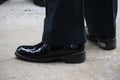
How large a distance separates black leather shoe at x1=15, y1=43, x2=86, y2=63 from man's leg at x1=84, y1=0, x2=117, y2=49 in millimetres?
199

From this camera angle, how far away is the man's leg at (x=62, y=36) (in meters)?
1.16

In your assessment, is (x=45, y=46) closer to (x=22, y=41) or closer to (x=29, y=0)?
(x=22, y=41)

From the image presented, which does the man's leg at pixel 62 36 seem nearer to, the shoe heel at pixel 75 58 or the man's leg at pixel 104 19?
the shoe heel at pixel 75 58

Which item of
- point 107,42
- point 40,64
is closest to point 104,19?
point 107,42

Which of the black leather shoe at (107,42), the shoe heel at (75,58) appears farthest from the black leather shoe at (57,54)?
the black leather shoe at (107,42)

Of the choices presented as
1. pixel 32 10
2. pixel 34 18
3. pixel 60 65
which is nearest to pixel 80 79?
pixel 60 65

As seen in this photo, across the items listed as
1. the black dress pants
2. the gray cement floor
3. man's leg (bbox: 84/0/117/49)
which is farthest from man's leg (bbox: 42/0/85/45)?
man's leg (bbox: 84/0/117/49)

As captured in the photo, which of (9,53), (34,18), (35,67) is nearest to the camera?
(35,67)

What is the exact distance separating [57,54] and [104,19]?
1.06 ft

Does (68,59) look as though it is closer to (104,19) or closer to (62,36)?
(62,36)

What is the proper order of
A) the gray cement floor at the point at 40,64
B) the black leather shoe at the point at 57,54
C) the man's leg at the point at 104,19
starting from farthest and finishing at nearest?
the man's leg at the point at 104,19 < the black leather shoe at the point at 57,54 < the gray cement floor at the point at 40,64

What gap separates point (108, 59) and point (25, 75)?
400 millimetres

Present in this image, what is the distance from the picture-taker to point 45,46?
48.8 inches

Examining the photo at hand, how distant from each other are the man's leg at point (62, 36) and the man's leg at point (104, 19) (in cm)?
21
